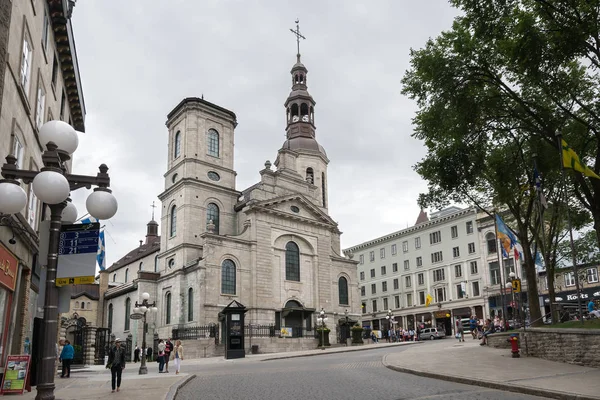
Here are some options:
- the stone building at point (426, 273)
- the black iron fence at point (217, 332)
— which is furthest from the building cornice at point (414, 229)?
the black iron fence at point (217, 332)

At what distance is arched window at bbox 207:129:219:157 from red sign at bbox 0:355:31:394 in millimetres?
38418

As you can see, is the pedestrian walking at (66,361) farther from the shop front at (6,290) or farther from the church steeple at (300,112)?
the church steeple at (300,112)

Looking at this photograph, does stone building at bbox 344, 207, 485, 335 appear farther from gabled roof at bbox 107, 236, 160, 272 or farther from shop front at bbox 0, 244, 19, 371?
shop front at bbox 0, 244, 19, 371

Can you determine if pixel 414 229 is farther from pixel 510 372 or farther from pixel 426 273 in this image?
pixel 510 372

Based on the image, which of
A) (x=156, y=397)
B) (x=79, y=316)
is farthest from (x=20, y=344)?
(x=79, y=316)

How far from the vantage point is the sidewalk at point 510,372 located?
1181 centimetres

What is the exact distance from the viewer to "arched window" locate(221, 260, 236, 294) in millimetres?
44781

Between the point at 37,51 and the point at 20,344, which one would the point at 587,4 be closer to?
the point at 37,51

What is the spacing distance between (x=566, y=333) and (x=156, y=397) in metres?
12.9

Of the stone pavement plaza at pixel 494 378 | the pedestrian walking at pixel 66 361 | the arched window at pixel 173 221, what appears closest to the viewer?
the stone pavement plaza at pixel 494 378

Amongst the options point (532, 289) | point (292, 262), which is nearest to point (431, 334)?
point (292, 262)

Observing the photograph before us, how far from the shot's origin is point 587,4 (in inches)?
594

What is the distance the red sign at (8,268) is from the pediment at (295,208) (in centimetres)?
3259

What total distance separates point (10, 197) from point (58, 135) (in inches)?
49.2
